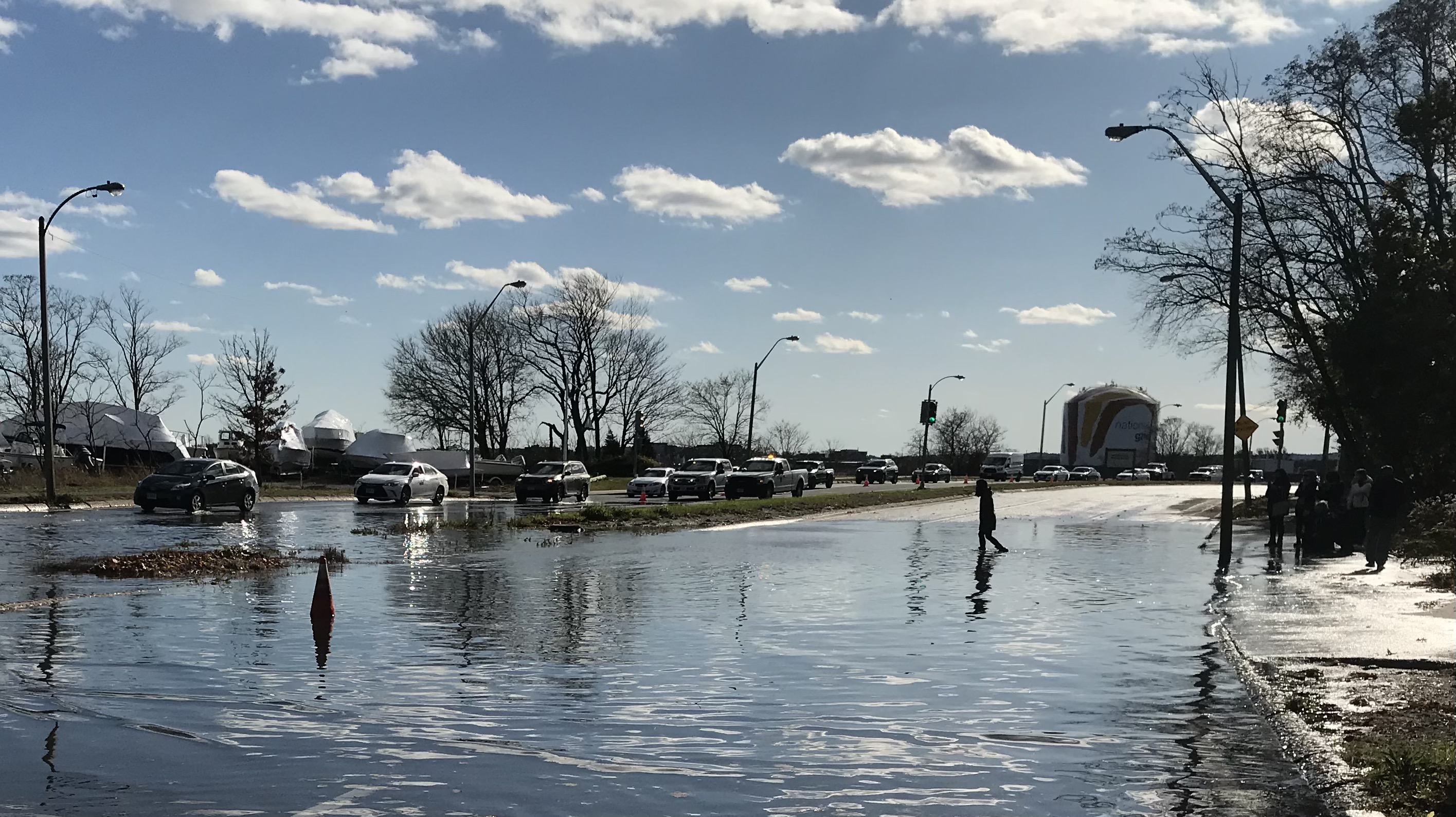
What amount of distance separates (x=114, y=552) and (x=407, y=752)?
Result: 16.6 m

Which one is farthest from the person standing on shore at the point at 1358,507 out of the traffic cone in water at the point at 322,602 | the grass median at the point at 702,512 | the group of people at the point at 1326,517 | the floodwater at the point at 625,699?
the traffic cone in water at the point at 322,602

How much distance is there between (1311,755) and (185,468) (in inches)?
1350

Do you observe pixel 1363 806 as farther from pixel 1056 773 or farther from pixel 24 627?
pixel 24 627

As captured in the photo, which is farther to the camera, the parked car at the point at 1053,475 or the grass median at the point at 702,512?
the parked car at the point at 1053,475

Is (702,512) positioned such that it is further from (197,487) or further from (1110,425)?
(1110,425)

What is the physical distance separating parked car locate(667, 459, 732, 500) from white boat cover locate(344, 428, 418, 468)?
23.8m

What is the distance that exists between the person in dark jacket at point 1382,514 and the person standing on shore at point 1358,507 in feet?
9.44

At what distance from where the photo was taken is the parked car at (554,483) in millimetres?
51156

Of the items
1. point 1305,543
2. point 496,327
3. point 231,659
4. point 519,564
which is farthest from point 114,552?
point 496,327

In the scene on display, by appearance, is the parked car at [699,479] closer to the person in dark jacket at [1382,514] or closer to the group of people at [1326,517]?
the group of people at [1326,517]

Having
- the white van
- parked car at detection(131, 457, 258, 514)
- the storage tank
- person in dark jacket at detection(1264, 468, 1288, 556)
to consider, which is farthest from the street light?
the storage tank

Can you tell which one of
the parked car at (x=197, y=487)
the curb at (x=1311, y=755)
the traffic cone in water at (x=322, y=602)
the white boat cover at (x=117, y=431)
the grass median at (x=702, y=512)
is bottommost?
the grass median at (x=702, y=512)

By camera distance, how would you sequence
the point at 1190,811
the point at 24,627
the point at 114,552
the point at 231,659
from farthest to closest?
the point at 114,552 → the point at 24,627 → the point at 231,659 → the point at 1190,811

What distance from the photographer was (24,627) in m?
13.4
